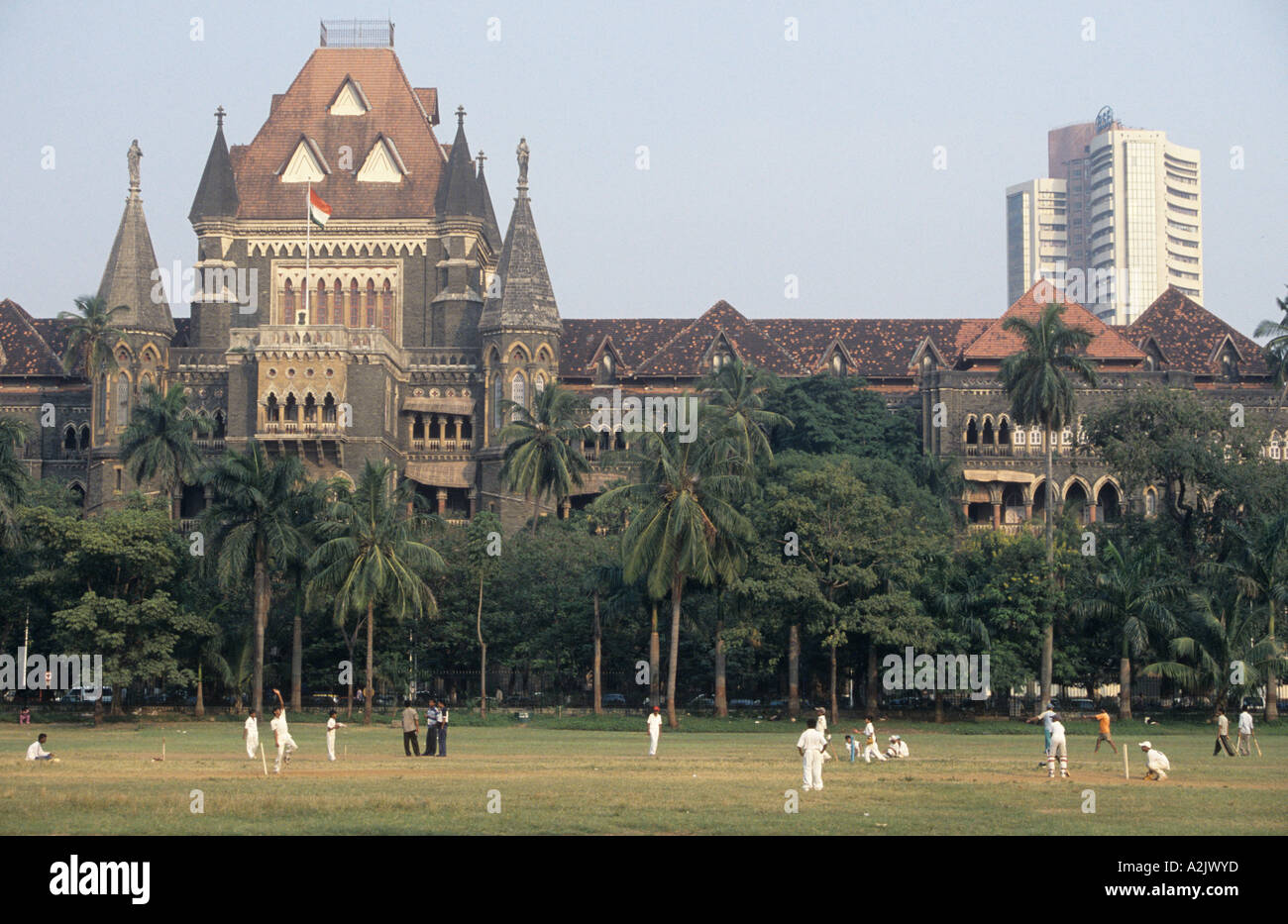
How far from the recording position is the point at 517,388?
84.5m

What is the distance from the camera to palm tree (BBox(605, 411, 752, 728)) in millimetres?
54906

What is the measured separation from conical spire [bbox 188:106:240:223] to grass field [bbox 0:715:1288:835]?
160 ft

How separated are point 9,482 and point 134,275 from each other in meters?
29.7

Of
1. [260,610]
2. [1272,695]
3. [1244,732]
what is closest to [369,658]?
[260,610]

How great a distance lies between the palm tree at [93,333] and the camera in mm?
81887

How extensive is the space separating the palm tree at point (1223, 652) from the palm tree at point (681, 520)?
1486 centimetres

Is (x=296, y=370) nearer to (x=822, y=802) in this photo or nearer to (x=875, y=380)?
(x=875, y=380)

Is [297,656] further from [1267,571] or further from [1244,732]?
[1267,571]

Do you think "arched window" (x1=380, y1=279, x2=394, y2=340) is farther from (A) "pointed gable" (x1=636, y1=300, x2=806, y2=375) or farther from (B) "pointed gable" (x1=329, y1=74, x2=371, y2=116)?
(A) "pointed gable" (x1=636, y1=300, x2=806, y2=375)

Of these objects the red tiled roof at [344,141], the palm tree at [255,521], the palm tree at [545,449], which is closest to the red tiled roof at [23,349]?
the red tiled roof at [344,141]

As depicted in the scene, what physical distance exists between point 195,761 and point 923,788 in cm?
1522

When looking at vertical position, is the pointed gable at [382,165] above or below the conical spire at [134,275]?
above

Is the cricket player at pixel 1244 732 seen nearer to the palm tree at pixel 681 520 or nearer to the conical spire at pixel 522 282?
the palm tree at pixel 681 520
